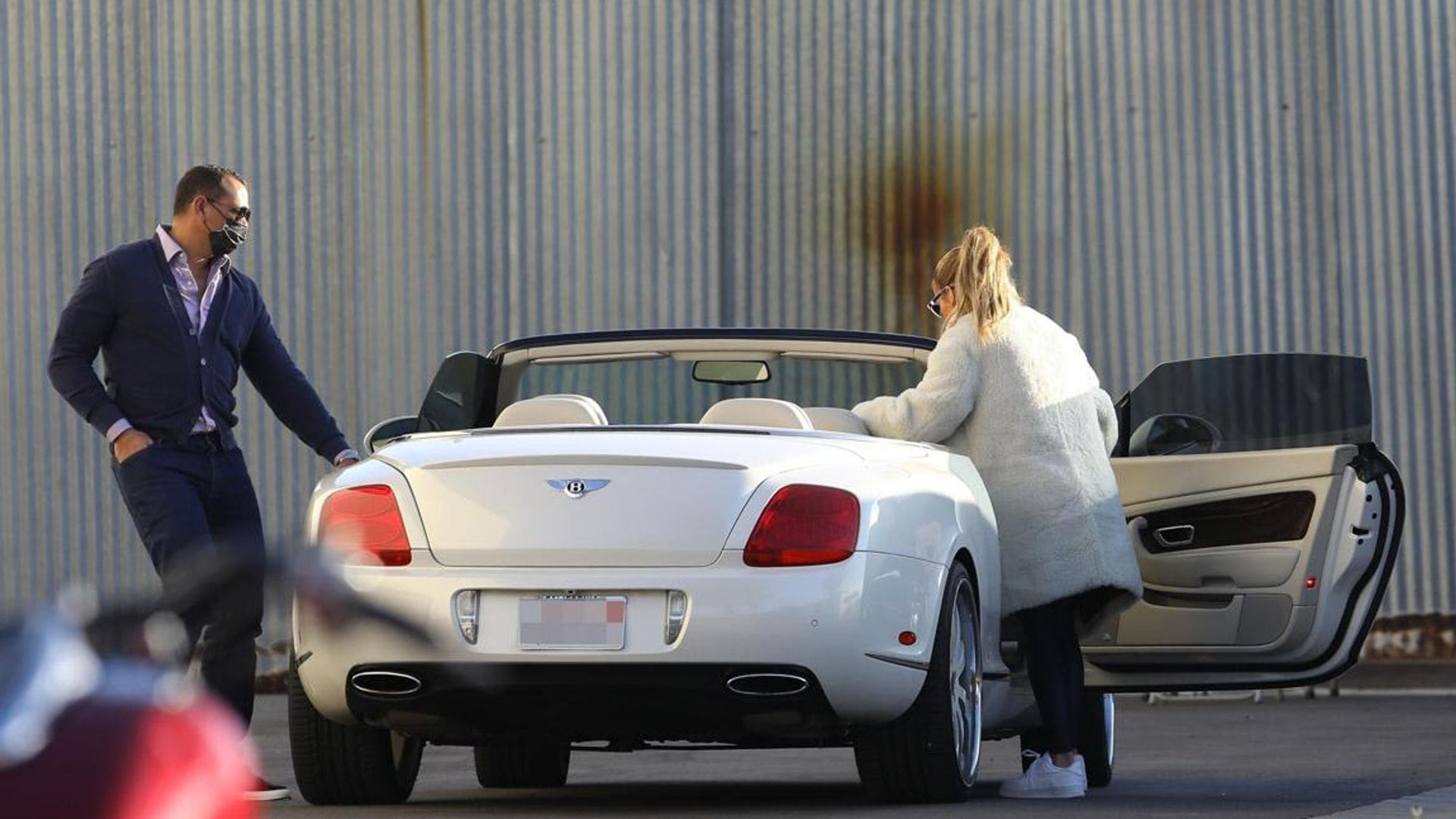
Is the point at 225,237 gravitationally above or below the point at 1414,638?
above

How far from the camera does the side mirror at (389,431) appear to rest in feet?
24.6

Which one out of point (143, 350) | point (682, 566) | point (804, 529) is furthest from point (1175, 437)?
point (143, 350)

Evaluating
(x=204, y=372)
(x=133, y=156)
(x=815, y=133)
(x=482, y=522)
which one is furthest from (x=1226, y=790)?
(x=133, y=156)

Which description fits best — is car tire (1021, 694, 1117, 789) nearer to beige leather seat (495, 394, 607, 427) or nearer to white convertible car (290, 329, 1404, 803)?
white convertible car (290, 329, 1404, 803)

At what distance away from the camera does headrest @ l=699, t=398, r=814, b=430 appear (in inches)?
270

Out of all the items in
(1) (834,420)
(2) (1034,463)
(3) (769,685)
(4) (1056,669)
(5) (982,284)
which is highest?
(5) (982,284)

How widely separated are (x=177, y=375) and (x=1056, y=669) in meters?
2.71

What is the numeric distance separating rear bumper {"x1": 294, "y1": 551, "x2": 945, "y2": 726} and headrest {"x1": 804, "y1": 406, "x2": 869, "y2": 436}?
3.08 ft

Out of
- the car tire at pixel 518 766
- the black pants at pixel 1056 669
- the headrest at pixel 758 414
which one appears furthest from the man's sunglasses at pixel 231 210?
the black pants at pixel 1056 669

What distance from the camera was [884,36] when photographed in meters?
14.5

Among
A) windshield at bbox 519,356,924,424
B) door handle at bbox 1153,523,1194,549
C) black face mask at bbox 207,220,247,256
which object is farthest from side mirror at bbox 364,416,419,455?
door handle at bbox 1153,523,1194,549

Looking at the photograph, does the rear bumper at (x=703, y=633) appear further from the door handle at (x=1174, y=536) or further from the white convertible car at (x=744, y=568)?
the door handle at (x=1174, y=536)

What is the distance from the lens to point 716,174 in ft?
47.8

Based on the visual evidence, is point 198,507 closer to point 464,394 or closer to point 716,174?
point 464,394
